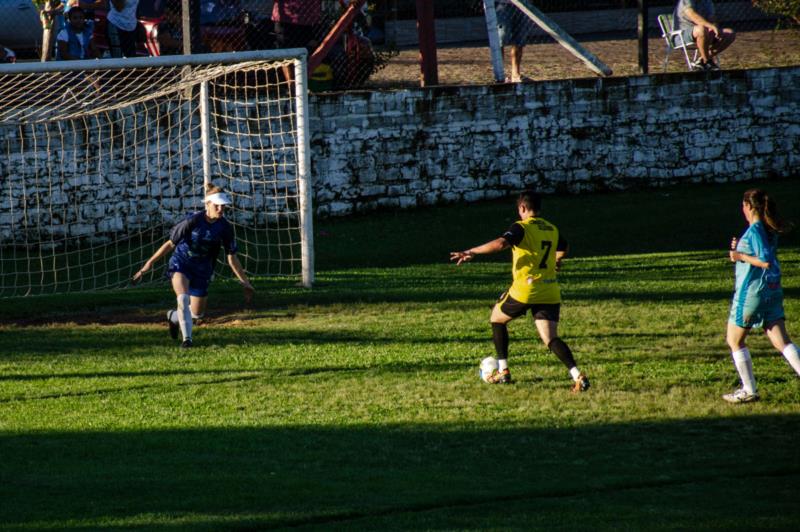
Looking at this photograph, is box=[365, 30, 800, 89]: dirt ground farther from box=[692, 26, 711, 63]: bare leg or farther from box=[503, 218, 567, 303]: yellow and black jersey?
box=[503, 218, 567, 303]: yellow and black jersey

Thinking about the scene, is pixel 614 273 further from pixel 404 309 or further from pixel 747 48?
pixel 747 48

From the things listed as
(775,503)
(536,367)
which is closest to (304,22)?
(536,367)

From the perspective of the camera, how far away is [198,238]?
11953 mm

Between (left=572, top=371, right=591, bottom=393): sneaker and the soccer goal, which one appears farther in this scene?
the soccer goal

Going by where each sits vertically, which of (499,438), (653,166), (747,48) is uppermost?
(747,48)

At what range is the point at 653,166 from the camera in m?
21.5

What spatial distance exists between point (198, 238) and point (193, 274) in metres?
0.42

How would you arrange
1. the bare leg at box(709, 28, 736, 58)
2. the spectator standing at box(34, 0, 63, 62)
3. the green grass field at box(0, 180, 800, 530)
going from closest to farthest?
the green grass field at box(0, 180, 800, 530) → the spectator standing at box(34, 0, 63, 62) → the bare leg at box(709, 28, 736, 58)

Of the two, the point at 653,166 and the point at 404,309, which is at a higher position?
the point at 653,166

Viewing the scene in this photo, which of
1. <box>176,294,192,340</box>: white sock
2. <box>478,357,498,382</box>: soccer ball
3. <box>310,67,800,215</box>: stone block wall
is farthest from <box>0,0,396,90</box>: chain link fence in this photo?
<box>478,357,498,382</box>: soccer ball

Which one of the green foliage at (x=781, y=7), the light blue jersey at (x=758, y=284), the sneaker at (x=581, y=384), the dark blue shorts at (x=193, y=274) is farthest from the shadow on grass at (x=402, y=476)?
the green foliage at (x=781, y=7)

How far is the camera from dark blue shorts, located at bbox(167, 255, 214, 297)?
12023 millimetres

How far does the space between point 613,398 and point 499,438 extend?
4.81 feet

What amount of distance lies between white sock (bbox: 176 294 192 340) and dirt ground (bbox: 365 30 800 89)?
10.8m
